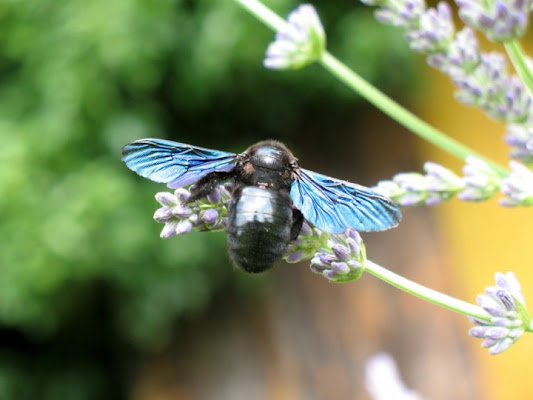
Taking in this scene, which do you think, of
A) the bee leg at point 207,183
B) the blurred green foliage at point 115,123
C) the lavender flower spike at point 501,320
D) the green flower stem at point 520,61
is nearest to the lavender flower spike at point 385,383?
the lavender flower spike at point 501,320

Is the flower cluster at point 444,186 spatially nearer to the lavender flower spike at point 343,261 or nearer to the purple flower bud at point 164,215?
the lavender flower spike at point 343,261

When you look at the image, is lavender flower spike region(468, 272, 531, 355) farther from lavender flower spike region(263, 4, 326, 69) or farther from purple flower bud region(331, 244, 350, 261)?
lavender flower spike region(263, 4, 326, 69)

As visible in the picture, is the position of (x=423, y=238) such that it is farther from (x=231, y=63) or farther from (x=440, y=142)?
(x=440, y=142)

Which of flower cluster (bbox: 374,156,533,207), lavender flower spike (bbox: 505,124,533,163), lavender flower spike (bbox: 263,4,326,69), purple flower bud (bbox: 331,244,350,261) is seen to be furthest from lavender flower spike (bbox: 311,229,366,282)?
lavender flower spike (bbox: 263,4,326,69)

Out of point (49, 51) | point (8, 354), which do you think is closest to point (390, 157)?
point (49, 51)

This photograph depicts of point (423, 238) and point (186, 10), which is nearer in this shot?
point (186, 10)

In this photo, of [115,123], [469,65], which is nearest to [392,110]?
[469,65]
